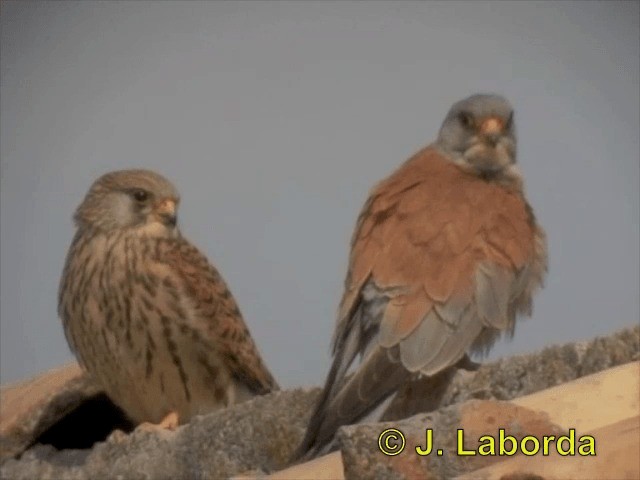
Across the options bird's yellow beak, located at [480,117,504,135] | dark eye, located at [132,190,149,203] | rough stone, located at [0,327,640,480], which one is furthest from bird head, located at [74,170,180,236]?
rough stone, located at [0,327,640,480]

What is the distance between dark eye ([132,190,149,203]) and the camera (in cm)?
464

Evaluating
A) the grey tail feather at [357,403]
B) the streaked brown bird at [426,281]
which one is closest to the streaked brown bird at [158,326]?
the streaked brown bird at [426,281]

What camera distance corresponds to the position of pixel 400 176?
157 inches

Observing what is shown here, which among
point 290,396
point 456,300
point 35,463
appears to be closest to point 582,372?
point 456,300

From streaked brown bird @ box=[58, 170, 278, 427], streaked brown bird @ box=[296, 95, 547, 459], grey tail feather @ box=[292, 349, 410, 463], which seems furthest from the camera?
streaked brown bird @ box=[58, 170, 278, 427]

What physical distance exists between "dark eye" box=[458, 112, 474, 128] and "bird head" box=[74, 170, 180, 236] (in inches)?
35.0

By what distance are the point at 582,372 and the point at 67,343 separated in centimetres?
179

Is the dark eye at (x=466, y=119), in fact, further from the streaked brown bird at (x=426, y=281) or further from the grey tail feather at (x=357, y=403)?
the grey tail feather at (x=357, y=403)

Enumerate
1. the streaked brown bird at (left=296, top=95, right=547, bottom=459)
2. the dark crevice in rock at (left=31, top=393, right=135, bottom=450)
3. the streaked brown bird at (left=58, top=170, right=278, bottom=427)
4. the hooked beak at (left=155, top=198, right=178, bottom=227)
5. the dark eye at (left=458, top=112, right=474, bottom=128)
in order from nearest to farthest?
the streaked brown bird at (left=296, top=95, right=547, bottom=459) → the dark crevice in rock at (left=31, top=393, right=135, bottom=450) → the dark eye at (left=458, top=112, right=474, bottom=128) → the streaked brown bird at (left=58, top=170, right=278, bottom=427) → the hooked beak at (left=155, top=198, right=178, bottom=227)

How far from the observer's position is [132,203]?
4680 mm

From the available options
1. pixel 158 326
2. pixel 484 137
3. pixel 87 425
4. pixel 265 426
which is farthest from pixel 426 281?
pixel 87 425

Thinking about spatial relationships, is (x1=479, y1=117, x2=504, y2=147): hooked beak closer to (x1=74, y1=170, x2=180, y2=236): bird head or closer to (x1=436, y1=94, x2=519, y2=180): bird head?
(x1=436, y1=94, x2=519, y2=180): bird head

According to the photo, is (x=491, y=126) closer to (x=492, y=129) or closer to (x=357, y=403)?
(x=492, y=129)

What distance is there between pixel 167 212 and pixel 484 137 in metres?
1.00
